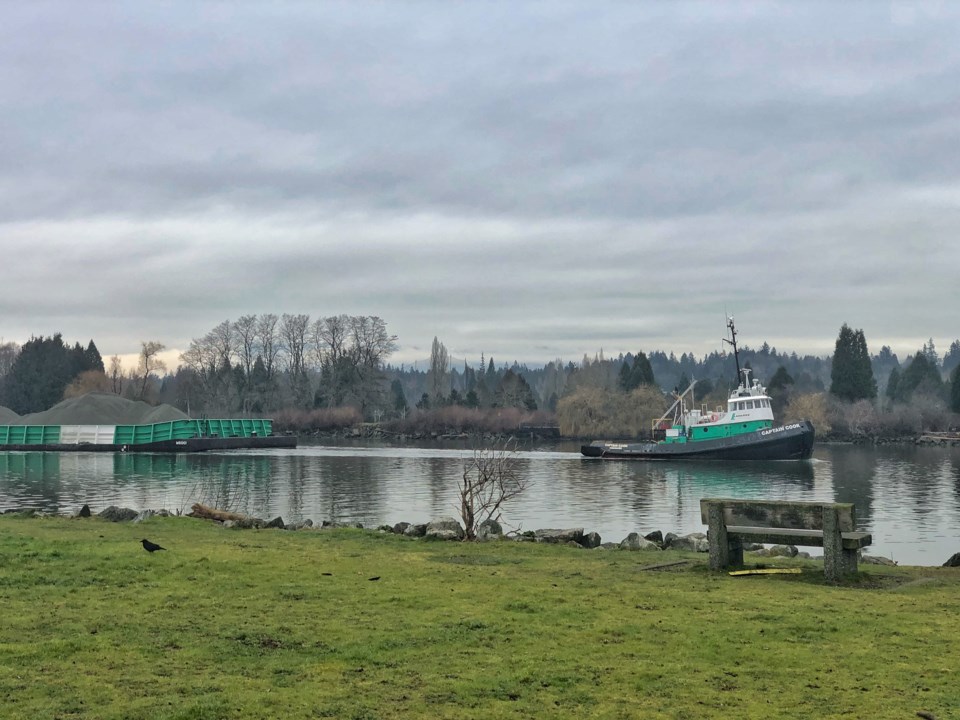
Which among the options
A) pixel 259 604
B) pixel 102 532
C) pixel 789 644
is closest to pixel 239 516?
pixel 102 532

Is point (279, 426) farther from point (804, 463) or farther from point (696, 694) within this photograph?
point (696, 694)

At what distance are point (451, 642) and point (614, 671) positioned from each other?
169 cm

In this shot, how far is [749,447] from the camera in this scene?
66.2 m

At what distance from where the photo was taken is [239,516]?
75.2 ft

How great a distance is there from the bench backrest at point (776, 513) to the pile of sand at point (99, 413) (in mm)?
87191

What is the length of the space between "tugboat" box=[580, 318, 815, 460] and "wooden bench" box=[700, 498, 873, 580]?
54.4 metres

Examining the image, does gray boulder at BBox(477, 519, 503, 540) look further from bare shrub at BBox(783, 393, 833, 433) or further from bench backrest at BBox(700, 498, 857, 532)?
bare shrub at BBox(783, 393, 833, 433)

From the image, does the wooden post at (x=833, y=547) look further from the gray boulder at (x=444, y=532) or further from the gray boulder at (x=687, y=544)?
the gray boulder at (x=444, y=532)

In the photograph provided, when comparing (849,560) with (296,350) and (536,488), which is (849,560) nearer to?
(536,488)

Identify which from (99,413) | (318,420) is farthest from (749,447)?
(318,420)

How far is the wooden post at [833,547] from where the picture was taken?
12.6m

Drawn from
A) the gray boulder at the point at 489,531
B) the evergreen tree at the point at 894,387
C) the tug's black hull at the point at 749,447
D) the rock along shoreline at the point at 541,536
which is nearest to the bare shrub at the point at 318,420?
the tug's black hull at the point at 749,447

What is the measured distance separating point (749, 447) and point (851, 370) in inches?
2246

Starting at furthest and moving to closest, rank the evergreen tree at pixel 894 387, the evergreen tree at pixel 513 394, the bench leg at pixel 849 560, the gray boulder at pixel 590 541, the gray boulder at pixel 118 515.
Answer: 1. the evergreen tree at pixel 894 387
2. the evergreen tree at pixel 513 394
3. the gray boulder at pixel 118 515
4. the gray boulder at pixel 590 541
5. the bench leg at pixel 849 560
